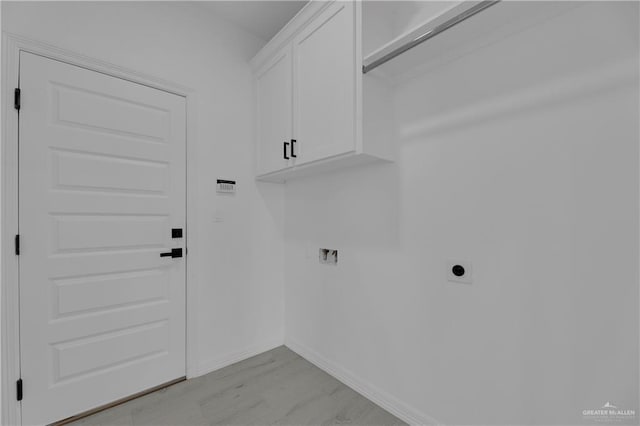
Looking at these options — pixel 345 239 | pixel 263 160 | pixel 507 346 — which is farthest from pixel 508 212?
pixel 263 160

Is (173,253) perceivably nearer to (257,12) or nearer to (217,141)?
(217,141)

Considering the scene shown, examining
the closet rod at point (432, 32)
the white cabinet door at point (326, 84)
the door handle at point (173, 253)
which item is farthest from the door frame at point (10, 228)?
the closet rod at point (432, 32)

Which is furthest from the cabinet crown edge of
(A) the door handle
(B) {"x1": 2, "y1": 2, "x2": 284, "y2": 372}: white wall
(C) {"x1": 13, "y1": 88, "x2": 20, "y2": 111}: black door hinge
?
(A) the door handle

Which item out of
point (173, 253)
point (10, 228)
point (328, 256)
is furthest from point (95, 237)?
point (328, 256)

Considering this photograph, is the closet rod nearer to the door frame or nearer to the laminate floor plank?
the door frame

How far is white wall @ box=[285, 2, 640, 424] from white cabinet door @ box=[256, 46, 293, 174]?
67 cm

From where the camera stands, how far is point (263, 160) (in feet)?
7.83

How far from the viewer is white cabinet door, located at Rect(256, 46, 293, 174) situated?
6.84 ft

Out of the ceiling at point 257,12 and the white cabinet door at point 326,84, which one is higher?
the ceiling at point 257,12

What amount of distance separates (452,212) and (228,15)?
2.34 m

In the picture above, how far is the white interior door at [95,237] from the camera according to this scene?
162cm

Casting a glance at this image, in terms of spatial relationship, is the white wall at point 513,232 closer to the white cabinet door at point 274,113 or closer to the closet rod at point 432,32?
the closet rod at point 432,32

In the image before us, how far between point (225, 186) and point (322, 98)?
1091mm

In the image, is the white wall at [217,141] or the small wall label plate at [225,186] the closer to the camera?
the white wall at [217,141]
